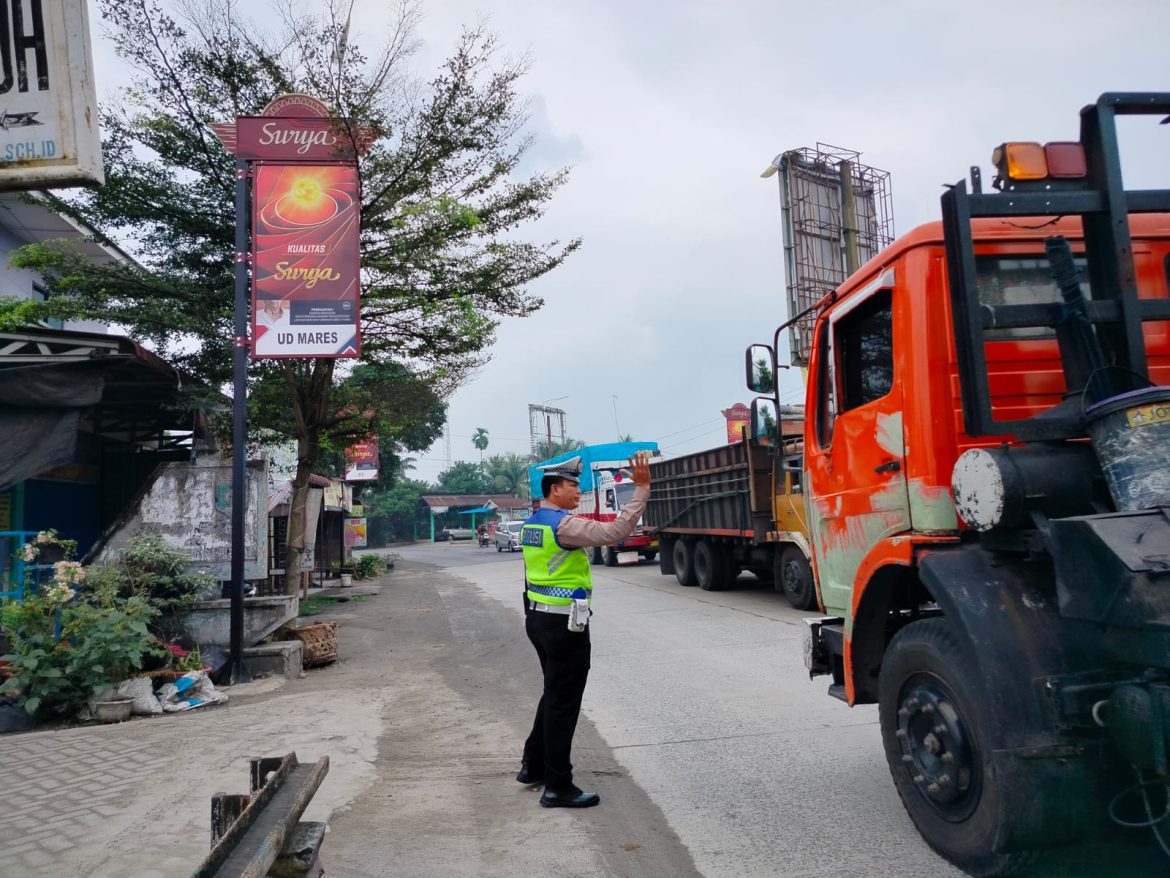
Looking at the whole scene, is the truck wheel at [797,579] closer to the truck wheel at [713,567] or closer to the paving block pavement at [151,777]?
the truck wheel at [713,567]

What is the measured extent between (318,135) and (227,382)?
3591mm

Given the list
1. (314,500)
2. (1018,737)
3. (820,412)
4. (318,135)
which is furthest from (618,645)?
(314,500)

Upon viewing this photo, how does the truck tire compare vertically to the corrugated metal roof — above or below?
below

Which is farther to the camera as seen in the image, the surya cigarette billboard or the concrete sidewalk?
the surya cigarette billboard

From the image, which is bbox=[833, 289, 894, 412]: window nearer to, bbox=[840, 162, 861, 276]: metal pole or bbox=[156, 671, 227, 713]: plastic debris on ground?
bbox=[156, 671, 227, 713]: plastic debris on ground

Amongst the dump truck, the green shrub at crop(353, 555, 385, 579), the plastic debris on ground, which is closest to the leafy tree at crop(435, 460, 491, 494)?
the green shrub at crop(353, 555, 385, 579)

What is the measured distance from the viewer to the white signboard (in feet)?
9.82

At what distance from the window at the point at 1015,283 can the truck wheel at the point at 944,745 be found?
1.33m

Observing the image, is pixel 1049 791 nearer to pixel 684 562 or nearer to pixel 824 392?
pixel 824 392

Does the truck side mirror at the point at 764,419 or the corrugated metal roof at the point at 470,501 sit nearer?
the truck side mirror at the point at 764,419

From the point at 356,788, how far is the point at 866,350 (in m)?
3.77

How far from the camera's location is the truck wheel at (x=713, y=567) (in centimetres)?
1514

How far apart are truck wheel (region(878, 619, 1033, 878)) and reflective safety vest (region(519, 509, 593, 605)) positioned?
5.33 feet

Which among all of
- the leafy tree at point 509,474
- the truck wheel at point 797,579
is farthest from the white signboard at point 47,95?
the leafy tree at point 509,474
